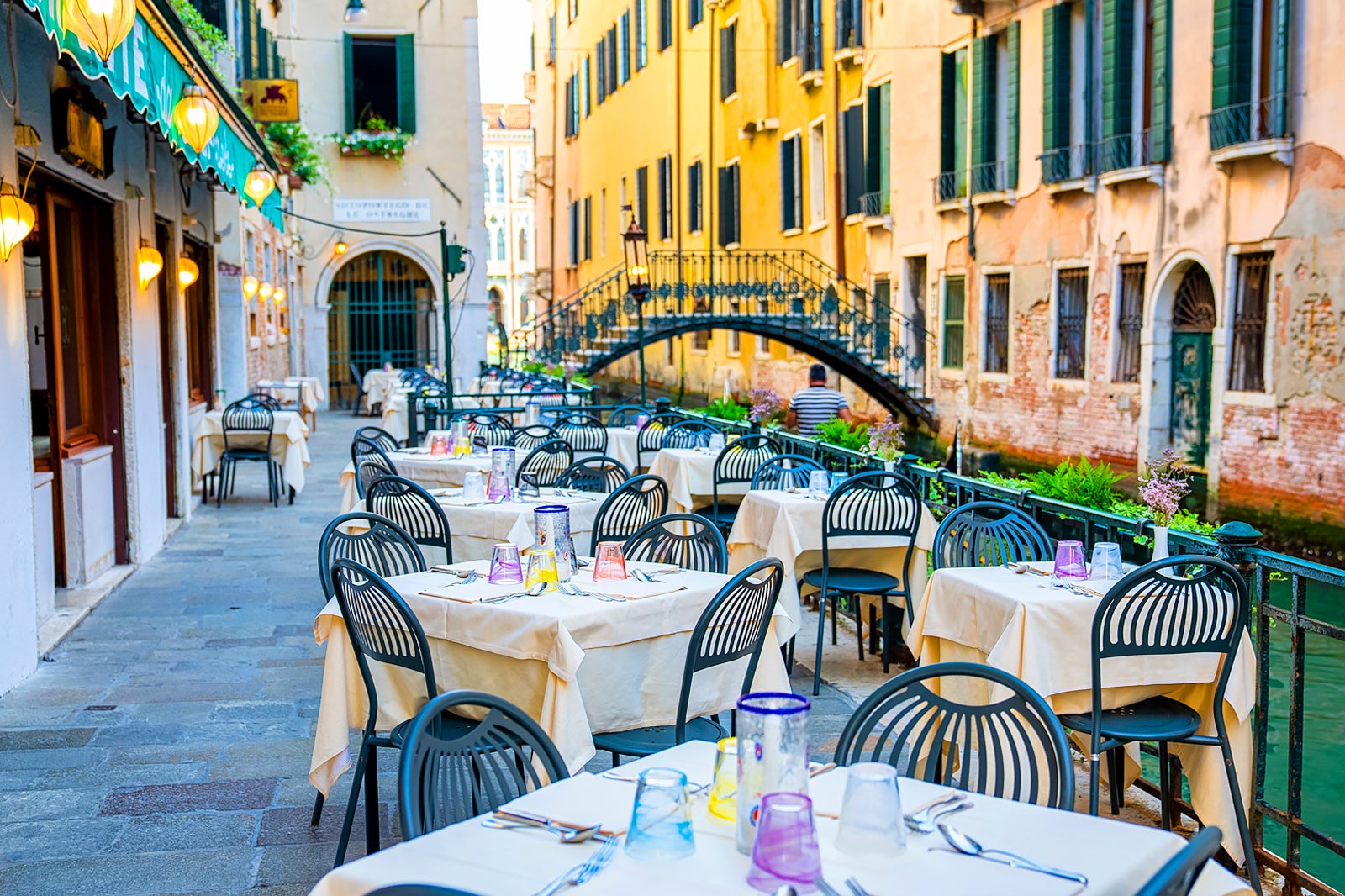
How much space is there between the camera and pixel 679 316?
19.8 m

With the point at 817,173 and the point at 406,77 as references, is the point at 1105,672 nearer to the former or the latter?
the point at 817,173

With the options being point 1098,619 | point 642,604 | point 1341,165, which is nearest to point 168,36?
point 642,604

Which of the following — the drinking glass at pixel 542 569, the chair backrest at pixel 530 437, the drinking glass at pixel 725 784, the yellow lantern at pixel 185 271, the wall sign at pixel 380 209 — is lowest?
the drinking glass at pixel 725 784

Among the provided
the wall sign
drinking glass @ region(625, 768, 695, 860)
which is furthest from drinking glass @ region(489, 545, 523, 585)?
the wall sign

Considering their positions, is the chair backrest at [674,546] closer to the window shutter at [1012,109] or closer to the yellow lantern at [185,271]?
the yellow lantern at [185,271]

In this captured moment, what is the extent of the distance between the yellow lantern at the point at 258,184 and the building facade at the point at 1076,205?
26.5ft

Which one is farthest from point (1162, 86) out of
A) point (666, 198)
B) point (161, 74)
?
→ point (666, 198)

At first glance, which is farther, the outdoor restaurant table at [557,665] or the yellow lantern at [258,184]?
the yellow lantern at [258,184]

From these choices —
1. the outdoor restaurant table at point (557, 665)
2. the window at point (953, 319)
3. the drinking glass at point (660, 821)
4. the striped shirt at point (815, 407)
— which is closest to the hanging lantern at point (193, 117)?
the outdoor restaurant table at point (557, 665)

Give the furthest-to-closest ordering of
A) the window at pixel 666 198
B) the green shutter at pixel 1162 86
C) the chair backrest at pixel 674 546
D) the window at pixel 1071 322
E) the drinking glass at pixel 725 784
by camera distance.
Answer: the window at pixel 666 198
the window at pixel 1071 322
the green shutter at pixel 1162 86
the chair backrest at pixel 674 546
the drinking glass at pixel 725 784

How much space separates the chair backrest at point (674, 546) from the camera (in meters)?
5.15

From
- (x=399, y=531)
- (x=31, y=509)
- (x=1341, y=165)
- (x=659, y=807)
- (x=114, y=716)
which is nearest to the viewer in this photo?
(x=659, y=807)

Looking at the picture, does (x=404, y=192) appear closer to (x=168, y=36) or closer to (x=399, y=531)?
(x=168, y=36)

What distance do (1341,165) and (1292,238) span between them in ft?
2.50
